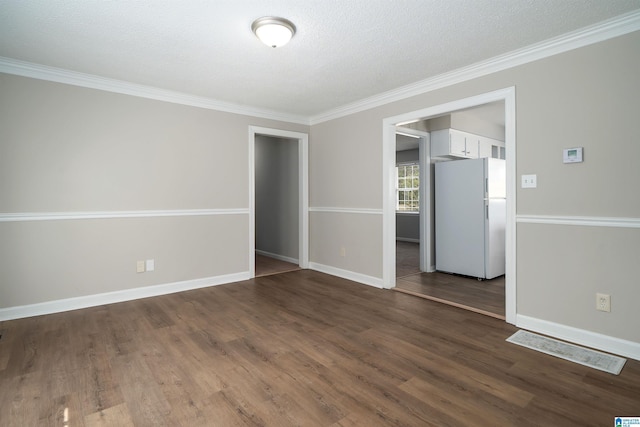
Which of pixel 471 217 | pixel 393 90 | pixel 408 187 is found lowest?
pixel 471 217

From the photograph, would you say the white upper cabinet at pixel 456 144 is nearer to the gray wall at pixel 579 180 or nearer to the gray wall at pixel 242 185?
the gray wall at pixel 242 185

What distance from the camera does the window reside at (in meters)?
8.78

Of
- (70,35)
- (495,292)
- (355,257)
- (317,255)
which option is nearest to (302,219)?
(317,255)

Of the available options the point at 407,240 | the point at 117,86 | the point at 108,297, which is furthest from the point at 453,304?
the point at 407,240

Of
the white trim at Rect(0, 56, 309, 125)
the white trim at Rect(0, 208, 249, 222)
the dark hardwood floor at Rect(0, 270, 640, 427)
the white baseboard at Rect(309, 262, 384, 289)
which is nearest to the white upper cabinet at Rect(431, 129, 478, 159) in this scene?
the white baseboard at Rect(309, 262, 384, 289)

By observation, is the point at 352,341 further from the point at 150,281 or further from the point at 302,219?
the point at 302,219

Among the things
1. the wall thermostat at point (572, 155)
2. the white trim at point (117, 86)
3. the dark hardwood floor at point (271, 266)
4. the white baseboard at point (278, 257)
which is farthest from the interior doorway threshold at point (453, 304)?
the white trim at point (117, 86)

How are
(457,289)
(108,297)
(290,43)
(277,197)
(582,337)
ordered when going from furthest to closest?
(277,197) → (457,289) → (108,297) → (290,43) → (582,337)

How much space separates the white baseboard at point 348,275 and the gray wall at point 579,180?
1.72 m

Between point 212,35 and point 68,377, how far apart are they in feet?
8.59

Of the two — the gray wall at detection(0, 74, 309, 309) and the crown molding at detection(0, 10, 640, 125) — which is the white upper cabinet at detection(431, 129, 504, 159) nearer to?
the crown molding at detection(0, 10, 640, 125)

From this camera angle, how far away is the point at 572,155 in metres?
2.57

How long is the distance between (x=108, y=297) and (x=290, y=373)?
2.57 metres

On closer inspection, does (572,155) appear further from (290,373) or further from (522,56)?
(290,373)
